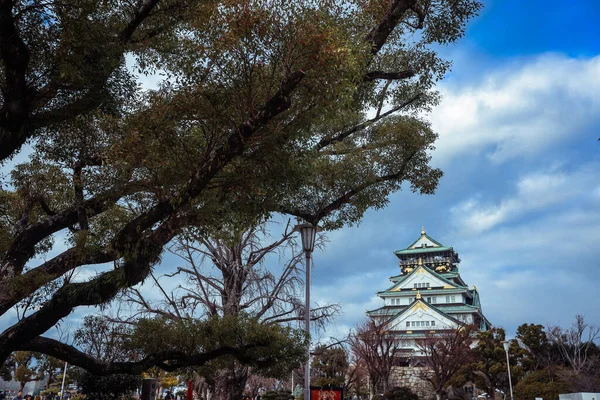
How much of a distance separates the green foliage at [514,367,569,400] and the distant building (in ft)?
46.4

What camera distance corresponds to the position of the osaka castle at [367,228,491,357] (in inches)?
1956

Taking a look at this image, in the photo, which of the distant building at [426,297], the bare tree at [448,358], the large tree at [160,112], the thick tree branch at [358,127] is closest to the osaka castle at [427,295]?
the distant building at [426,297]

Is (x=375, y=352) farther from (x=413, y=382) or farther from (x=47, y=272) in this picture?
(x=47, y=272)

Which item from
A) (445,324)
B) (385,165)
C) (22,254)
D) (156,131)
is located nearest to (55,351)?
(22,254)

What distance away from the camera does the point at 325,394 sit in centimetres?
1168

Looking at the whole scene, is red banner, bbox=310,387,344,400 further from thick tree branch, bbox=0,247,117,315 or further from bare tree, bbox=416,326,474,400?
bare tree, bbox=416,326,474,400

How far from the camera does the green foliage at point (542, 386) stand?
23.6 meters

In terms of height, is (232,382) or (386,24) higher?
(386,24)

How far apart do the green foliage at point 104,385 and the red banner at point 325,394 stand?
5.44 metres

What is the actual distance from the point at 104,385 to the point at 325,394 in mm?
6077

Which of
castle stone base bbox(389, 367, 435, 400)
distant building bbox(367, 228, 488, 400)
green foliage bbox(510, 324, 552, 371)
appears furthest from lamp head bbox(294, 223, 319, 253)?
distant building bbox(367, 228, 488, 400)

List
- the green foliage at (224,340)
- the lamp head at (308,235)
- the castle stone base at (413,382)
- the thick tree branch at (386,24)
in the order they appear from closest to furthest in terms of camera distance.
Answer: the thick tree branch at (386,24) < the green foliage at (224,340) < the lamp head at (308,235) < the castle stone base at (413,382)

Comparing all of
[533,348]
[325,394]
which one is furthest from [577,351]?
[325,394]

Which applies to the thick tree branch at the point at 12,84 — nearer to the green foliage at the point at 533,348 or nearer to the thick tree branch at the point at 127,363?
the thick tree branch at the point at 127,363
